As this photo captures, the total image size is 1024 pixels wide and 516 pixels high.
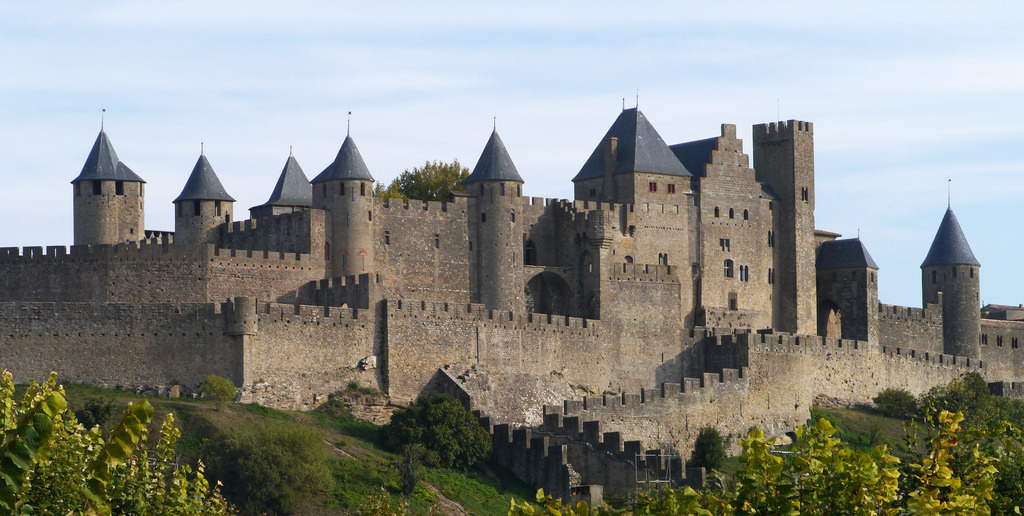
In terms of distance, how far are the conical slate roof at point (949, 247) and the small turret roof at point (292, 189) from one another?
1327 inches

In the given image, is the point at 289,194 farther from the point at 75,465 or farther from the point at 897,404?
the point at 75,465

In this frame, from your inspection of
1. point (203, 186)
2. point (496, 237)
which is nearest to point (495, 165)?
point (496, 237)

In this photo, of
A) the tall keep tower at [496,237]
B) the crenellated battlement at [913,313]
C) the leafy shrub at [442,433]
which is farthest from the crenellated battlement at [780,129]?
the leafy shrub at [442,433]

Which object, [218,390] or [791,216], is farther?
[791,216]

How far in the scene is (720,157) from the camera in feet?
252

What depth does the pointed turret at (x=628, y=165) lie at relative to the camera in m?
73.8

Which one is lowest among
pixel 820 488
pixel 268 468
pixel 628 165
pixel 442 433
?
pixel 268 468

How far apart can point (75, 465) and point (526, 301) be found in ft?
162

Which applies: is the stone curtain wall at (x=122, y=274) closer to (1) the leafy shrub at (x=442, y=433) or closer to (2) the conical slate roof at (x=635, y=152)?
(1) the leafy shrub at (x=442, y=433)

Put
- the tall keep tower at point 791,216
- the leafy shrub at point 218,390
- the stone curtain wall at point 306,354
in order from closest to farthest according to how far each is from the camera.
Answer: the leafy shrub at point 218,390 → the stone curtain wall at point 306,354 → the tall keep tower at point 791,216

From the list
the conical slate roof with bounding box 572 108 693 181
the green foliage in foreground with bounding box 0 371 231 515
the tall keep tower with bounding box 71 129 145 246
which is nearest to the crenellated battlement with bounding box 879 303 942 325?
the conical slate roof with bounding box 572 108 693 181

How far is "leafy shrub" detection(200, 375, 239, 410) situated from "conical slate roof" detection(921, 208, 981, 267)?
44.5 metres

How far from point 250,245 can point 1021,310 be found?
57.8m

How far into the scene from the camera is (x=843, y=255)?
81438 mm
